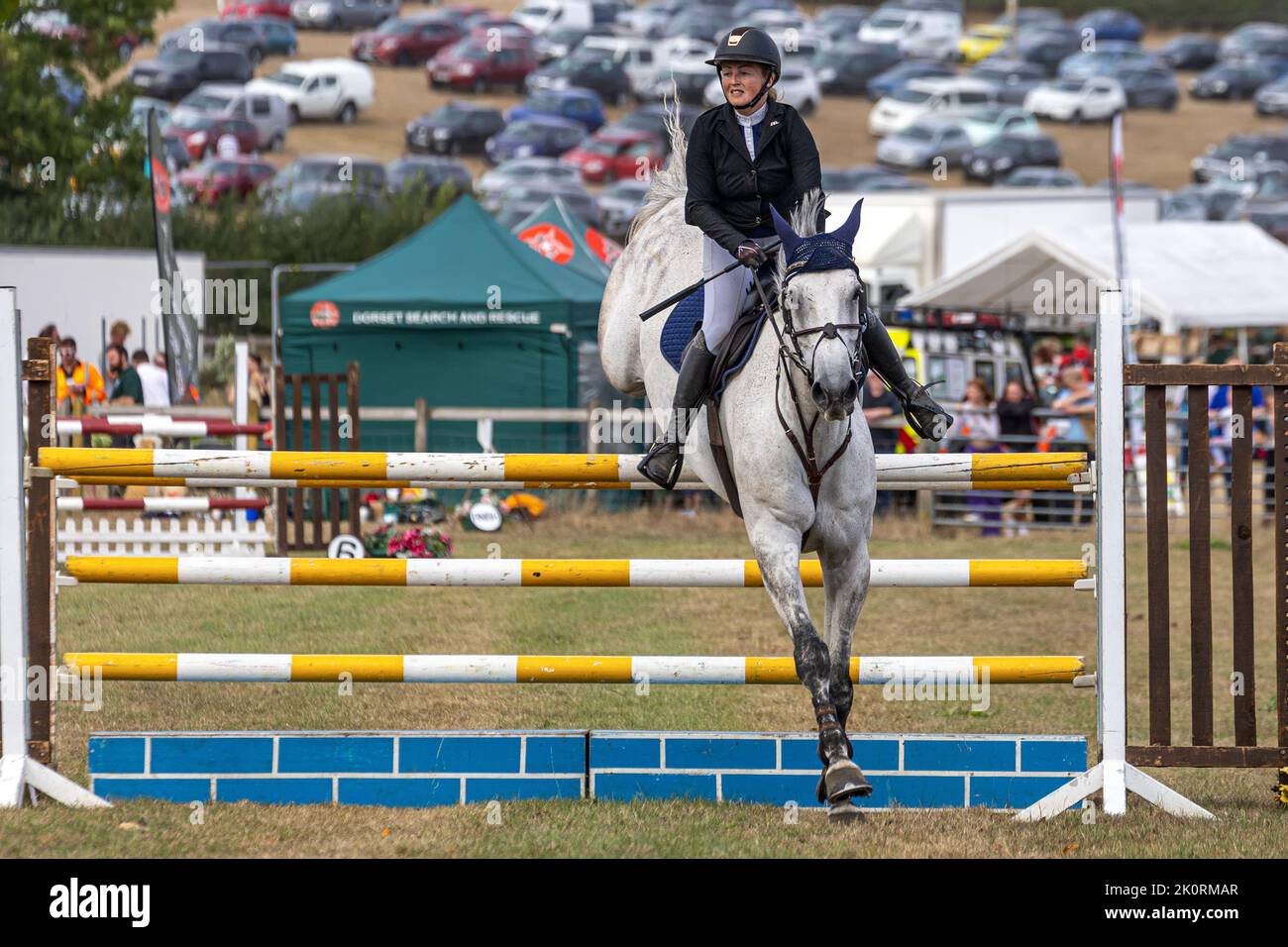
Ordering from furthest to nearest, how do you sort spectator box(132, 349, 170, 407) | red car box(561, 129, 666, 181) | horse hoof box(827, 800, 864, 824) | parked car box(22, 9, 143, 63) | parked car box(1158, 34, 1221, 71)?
1. parked car box(1158, 34, 1221, 71)
2. red car box(561, 129, 666, 181)
3. parked car box(22, 9, 143, 63)
4. spectator box(132, 349, 170, 407)
5. horse hoof box(827, 800, 864, 824)

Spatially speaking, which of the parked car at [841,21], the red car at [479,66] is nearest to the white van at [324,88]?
the red car at [479,66]

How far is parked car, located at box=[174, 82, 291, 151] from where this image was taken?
1768 inches

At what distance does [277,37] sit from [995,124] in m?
22.3

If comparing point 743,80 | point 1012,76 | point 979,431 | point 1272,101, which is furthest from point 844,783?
point 1272,101

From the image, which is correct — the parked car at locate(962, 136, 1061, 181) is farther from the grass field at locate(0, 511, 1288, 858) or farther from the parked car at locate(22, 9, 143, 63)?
the grass field at locate(0, 511, 1288, 858)

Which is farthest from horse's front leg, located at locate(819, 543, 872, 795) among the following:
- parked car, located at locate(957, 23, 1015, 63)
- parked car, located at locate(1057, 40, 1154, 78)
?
parked car, located at locate(957, 23, 1015, 63)

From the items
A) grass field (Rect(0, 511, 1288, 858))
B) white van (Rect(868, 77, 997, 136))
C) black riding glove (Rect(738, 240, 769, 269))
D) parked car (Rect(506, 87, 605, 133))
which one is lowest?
grass field (Rect(0, 511, 1288, 858))

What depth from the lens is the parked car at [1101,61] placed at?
196 feet

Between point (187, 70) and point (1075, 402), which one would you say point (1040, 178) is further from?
point (1075, 402)

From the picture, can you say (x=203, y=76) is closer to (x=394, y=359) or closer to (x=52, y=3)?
(x=52, y=3)

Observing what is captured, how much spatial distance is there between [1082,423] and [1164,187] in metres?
35.7

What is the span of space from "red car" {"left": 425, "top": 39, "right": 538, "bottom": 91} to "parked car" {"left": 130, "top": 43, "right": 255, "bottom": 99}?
270 inches

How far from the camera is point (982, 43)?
212ft
